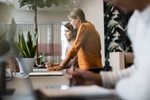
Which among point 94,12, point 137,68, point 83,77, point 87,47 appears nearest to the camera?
point 137,68

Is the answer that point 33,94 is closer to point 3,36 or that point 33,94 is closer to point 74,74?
point 74,74

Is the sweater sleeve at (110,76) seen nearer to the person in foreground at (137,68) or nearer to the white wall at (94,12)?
the person in foreground at (137,68)

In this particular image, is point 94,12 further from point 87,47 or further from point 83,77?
point 83,77

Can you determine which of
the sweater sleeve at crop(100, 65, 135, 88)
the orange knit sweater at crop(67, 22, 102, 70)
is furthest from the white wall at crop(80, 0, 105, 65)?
the sweater sleeve at crop(100, 65, 135, 88)

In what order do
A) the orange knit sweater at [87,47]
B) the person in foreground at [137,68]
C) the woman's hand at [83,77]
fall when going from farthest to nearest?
1. the orange knit sweater at [87,47]
2. the woman's hand at [83,77]
3. the person in foreground at [137,68]

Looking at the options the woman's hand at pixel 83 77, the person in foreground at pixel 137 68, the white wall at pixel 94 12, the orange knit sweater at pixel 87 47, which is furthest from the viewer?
the white wall at pixel 94 12

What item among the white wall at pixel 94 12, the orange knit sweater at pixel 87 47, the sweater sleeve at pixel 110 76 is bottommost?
the sweater sleeve at pixel 110 76

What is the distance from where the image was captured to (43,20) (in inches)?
267

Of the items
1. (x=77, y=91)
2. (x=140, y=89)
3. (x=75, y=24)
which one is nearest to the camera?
(x=140, y=89)

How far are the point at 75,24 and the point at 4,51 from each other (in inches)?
37.0

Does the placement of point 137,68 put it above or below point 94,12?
below

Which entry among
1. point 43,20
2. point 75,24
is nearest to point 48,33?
point 43,20

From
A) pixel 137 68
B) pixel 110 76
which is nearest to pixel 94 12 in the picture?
pixel 110 76

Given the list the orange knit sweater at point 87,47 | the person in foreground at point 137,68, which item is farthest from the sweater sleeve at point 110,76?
the orange knit sweater at point 87,47
